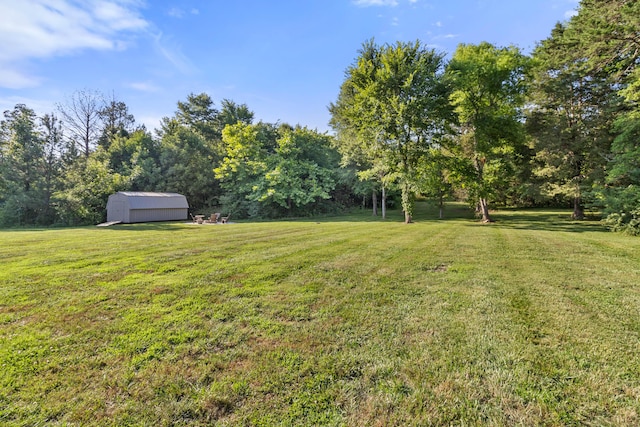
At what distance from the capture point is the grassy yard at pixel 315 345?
1.90m

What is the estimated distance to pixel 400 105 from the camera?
14.5m

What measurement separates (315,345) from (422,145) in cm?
1563

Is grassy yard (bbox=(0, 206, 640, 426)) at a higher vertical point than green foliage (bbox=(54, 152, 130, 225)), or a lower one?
lower

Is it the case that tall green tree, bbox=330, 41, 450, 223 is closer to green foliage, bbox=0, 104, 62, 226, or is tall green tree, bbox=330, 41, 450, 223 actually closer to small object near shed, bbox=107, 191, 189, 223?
small object near shed, bbox=107, 191, 189, 223

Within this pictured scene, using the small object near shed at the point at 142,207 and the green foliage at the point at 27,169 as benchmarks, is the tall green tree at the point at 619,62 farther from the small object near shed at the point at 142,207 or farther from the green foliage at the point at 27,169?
the green foliage at the point at 27,169

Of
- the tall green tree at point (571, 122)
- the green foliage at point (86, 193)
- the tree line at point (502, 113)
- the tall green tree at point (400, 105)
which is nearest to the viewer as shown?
the tree line at point (502, 113)

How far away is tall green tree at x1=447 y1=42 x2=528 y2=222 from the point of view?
16.4 metres

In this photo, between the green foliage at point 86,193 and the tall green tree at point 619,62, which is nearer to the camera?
the tall green tree at point 619,62

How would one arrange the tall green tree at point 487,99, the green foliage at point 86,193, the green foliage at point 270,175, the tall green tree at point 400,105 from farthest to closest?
the green foliage at point 270,175, the green foliage at point 86,193, the tall green tree at point 487,99, the tall green tree at point 400,105

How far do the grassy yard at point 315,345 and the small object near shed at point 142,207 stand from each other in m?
16.0

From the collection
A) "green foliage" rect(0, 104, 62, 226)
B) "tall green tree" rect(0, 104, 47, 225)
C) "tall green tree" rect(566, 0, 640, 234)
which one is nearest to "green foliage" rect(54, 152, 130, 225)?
"green foliage" rect(0, 104, 62, 226)

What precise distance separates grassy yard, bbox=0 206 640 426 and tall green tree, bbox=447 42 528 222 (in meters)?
13.0

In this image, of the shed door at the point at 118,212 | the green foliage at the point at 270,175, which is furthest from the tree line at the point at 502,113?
the shed door at the point at 118,212

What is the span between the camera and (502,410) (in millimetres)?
1910
